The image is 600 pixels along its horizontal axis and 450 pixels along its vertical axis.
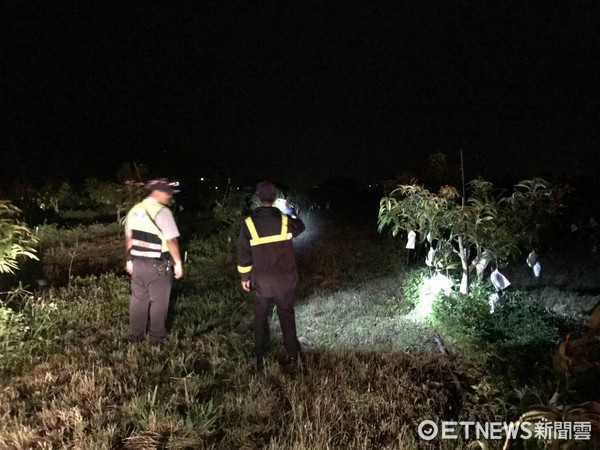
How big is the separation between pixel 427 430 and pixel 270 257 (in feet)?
6.81

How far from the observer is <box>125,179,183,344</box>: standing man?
4.94 meters

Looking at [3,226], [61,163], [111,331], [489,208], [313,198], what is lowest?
[111,331]

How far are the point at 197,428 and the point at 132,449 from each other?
444 mm

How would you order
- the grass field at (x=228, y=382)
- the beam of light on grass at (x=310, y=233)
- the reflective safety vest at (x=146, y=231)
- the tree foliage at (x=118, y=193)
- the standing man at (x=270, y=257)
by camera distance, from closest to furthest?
the grass field at (x=228, y=382)
the standing man at (x=270, y=257)
the reflective safety vest at (x=146, y=231)
the beam of light on grass at (x=310, y=233)
the tree foliage at (x=118, y=193)

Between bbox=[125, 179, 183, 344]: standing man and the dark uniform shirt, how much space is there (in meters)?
0.85

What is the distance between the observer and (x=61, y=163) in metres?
38.0

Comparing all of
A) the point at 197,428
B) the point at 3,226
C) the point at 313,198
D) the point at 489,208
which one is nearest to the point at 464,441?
the point at 197,428

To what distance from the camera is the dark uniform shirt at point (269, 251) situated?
4.60 m

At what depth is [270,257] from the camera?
4.63 m


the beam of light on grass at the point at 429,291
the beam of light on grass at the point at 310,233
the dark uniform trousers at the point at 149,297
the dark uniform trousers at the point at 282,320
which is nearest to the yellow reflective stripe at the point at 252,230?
the dark uniform trousers at the point at 282,320

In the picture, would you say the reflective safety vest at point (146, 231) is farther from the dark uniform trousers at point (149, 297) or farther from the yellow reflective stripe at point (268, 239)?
the yellow reflective stripe at point (268, 239)

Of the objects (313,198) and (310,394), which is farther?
(313,198)

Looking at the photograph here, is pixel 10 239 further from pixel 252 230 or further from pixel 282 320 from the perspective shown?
pixel 282 320

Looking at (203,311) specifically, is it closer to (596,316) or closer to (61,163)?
(596,316)
